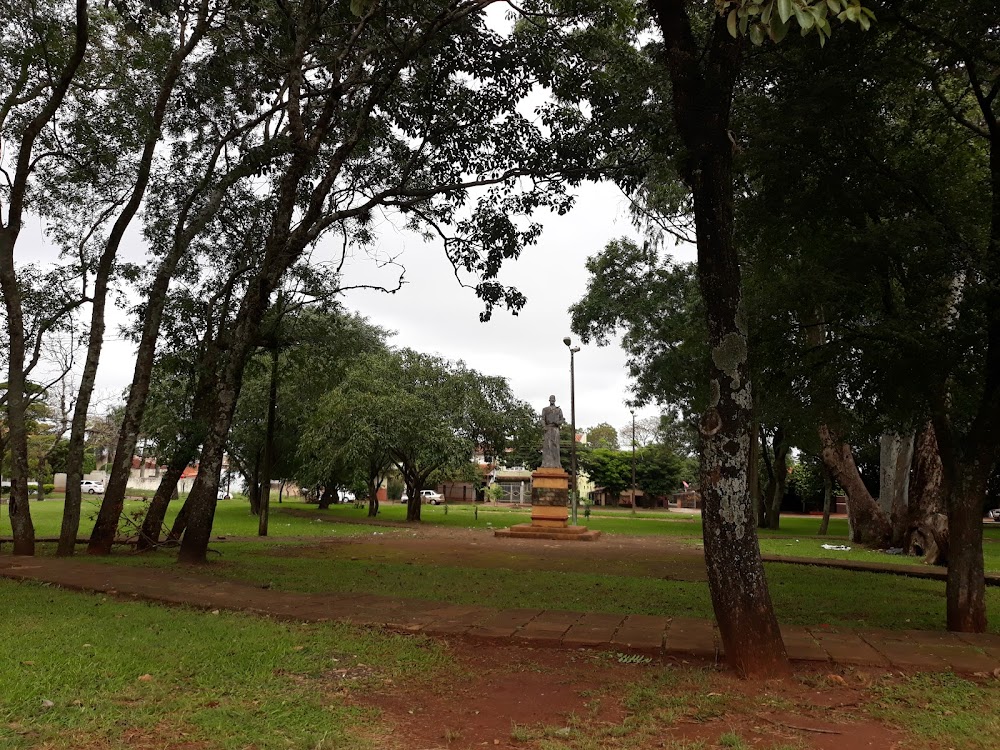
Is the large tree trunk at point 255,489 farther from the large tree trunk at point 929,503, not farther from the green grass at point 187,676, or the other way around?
the green grass at point 187,676

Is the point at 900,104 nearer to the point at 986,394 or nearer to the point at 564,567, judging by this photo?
→ the point at 986,394

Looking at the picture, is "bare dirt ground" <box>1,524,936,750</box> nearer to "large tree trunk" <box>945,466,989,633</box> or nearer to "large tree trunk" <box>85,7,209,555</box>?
"large tree trunk" <box>945,466,989,633</box>

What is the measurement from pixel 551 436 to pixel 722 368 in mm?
16957

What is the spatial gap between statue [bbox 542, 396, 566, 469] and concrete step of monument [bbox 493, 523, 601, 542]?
215cm

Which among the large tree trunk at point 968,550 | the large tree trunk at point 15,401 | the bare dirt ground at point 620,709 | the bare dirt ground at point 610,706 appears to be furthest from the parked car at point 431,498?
the bare dirt ground at point 620,709

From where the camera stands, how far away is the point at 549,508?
20.6 m

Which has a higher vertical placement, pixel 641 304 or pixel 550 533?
pixel 641 304

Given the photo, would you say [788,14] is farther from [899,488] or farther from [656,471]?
[656,471]

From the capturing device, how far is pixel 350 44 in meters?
9.49

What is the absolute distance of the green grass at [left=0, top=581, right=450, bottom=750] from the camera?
349 cm

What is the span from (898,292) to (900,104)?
222 centimetres

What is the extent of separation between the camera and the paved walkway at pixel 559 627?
5.04 m

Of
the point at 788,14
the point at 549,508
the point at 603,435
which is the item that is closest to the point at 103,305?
the point at 788,14

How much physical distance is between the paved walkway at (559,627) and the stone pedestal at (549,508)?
42.0 ft
